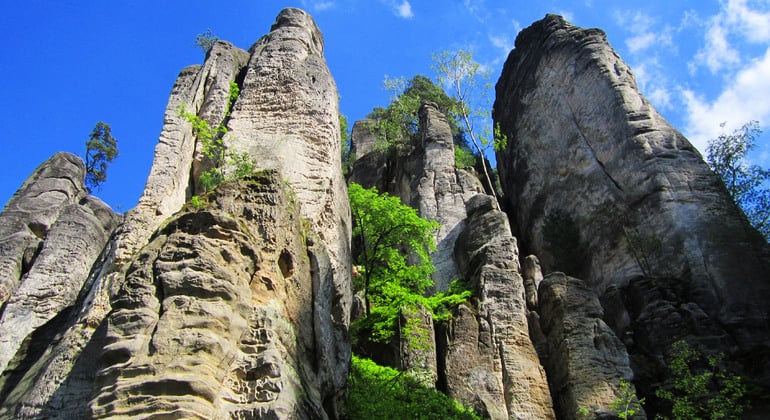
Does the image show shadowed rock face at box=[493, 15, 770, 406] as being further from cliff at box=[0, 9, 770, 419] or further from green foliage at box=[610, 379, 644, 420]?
green foliage at box=[610, 379, 644, 420]

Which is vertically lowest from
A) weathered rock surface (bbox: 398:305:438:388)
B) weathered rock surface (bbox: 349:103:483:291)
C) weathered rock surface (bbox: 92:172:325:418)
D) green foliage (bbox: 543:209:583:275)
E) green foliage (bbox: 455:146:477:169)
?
weathered rock surface (bbox: 92:172:325:418)

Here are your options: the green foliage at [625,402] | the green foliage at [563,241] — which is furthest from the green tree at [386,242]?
the green foliage at [625,402]

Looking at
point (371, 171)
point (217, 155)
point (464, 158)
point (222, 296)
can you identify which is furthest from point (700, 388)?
point (464, 158)

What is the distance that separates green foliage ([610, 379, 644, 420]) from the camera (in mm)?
15109

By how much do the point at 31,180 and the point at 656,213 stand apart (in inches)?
989

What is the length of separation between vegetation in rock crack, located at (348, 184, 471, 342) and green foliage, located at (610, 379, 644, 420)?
511cm

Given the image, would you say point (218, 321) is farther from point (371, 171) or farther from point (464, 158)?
point (464, 158)

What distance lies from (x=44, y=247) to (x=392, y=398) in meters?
14.6

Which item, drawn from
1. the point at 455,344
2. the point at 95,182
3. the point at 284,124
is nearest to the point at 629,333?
the point at 455,344

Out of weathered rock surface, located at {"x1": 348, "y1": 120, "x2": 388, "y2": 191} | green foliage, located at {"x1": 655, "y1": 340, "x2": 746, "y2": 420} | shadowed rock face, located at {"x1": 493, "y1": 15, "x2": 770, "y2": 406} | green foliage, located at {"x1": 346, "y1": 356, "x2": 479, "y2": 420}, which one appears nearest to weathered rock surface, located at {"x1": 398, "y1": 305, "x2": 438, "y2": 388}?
green foliage, located at {"x1": 346, "y1": 356, "x2": 479, "y2": 420}

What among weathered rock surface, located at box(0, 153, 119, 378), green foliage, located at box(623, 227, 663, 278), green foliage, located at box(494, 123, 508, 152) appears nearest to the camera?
weathered rock surface, located at box(0, 153, 119, 378)

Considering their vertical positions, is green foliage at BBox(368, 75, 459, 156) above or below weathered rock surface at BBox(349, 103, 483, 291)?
above

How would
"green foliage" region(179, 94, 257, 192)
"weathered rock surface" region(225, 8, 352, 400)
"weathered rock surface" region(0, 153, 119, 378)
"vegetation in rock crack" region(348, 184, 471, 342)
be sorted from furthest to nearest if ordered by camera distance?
"weathered rock surface" region(0, 153, 119, 378), "vegetation in rock crack" region(348, 184, 471, 342), "green foliage" region(179, 94, 257, 192), "weathered rock surface" region(225, 8, 352, 400)

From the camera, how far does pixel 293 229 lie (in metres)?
12.3
